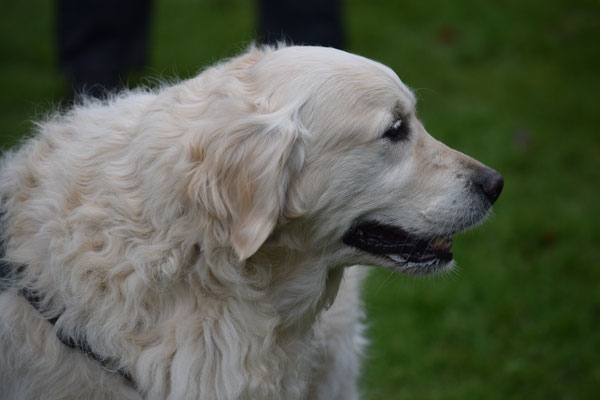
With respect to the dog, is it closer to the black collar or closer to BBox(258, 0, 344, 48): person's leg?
the black collar

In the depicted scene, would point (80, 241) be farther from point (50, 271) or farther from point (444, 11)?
point (444, 11)

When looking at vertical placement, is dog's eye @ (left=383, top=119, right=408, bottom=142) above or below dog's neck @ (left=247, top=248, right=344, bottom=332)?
above

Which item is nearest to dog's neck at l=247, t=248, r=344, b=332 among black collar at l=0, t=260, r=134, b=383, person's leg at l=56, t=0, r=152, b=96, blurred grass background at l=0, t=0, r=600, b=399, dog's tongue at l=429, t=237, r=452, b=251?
dog's tongue at l=429, t=237, r=452, b=251

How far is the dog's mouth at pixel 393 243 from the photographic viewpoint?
2.40 meters

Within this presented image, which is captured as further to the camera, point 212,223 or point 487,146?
point 487,146

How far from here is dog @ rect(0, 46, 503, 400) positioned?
2.15m

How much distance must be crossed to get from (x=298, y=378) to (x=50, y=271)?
39.0 inches

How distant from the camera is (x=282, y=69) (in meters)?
2.26

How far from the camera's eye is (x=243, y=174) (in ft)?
6.92

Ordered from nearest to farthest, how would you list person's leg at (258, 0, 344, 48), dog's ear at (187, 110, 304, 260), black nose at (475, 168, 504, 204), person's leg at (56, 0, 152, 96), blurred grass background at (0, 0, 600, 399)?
dog's ear at (187, 110, 304, 260)
black nose at (475, 168, 504, 204)
blurred grass background at (0, 0, 600, 399)
person's leg at (258, 0, 344, 48)
person's leg at (56, 0, 152, 96)

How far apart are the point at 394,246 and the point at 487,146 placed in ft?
11.5

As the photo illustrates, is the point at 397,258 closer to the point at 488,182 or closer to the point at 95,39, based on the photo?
the point at 488,182

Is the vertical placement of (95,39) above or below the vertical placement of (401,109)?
below

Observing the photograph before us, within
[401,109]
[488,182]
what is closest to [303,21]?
[401,109]
